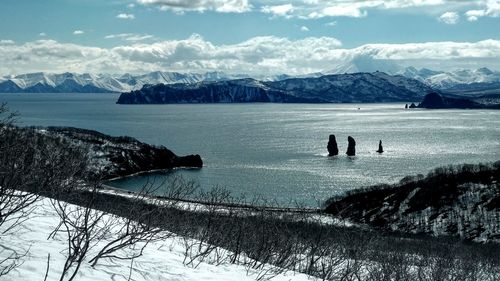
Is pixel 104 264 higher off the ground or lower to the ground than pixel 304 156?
higher

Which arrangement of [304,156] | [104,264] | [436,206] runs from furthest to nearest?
[304,156]
[436,206]
[104,264]

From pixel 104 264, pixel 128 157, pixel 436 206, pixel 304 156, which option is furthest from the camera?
pixel 304 156

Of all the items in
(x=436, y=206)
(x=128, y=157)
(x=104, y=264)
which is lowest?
(x=436, y=206)

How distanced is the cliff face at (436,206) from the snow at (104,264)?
167 feet

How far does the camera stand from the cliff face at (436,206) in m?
65.2

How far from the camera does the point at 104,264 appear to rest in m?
10.8

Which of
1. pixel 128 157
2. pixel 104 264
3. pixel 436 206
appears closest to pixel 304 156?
pixel 128 157

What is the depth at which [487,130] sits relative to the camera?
192875 mm

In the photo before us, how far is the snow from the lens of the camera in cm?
946

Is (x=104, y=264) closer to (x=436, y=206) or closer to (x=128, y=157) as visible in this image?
(x=436, y=206)

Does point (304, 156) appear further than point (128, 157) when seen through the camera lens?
Yes

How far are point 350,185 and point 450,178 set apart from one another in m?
19.6

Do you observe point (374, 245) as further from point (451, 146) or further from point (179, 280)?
point (451, 146)

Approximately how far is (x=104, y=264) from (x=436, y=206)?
223 feet
